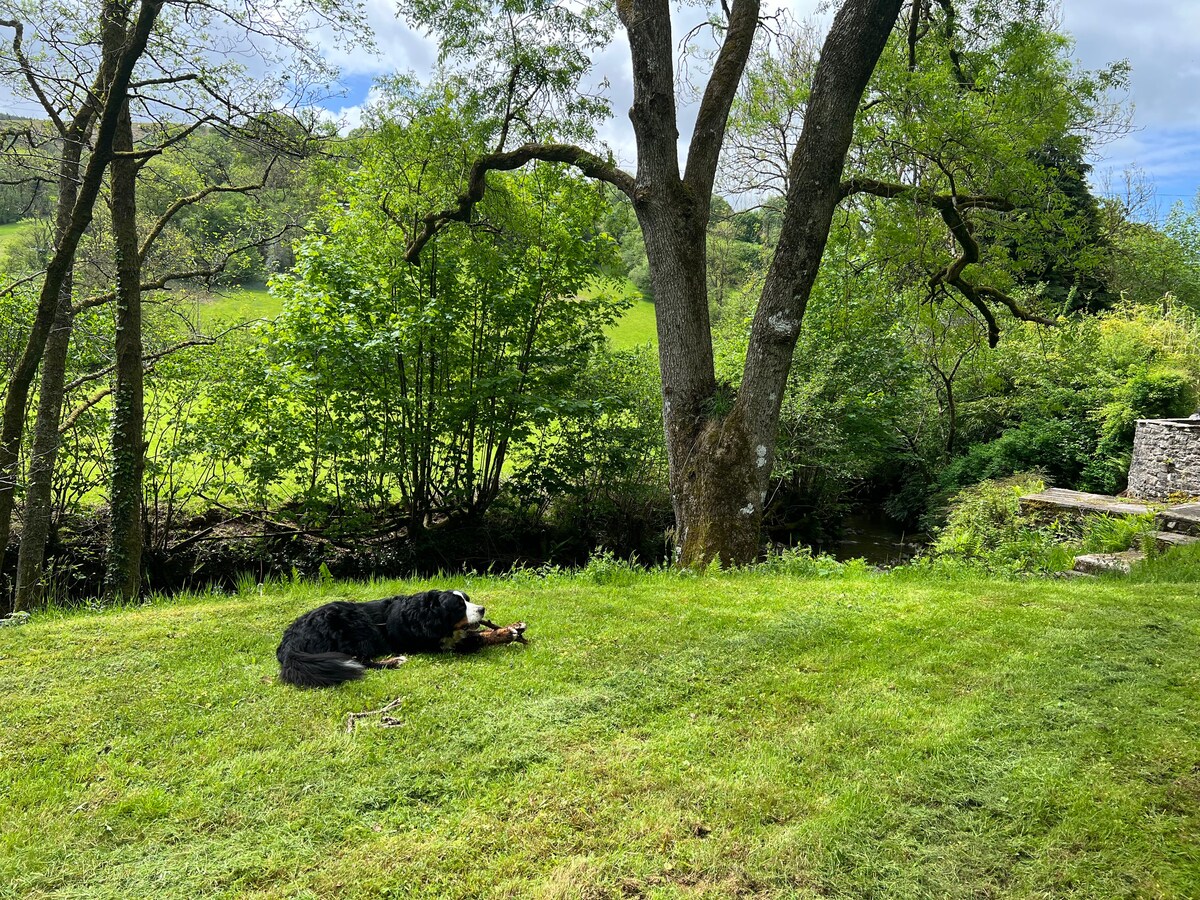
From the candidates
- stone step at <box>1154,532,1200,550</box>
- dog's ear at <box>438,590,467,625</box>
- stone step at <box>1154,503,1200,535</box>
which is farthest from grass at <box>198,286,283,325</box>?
stone step at <box>1154,503,1200,535</box>

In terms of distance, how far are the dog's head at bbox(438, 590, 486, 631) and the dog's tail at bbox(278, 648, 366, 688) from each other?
601mm

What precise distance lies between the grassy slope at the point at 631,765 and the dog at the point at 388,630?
0.74 feet

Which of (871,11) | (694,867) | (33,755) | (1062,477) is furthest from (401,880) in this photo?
(1062,477)

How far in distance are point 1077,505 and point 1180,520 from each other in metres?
2.52

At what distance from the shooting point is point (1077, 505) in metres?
10.3

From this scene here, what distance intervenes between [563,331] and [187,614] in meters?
7.45

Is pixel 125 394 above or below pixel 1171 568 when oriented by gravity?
above

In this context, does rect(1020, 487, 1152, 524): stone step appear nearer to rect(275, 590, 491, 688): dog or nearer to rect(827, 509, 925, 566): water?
rect(827, 509, 925, 566): water

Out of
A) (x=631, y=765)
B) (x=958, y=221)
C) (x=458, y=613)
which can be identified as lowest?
(x=631, y=765)

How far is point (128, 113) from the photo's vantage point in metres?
7.21

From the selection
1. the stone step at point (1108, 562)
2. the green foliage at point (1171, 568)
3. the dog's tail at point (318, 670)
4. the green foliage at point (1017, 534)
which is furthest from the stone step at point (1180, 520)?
the dog's tail at point (318, 670)

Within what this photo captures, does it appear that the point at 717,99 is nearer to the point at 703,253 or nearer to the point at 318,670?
the point at 703,253

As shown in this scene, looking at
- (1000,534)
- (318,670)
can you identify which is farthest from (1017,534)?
(318,670)

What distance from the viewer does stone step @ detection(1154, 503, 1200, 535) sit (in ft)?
25.2
